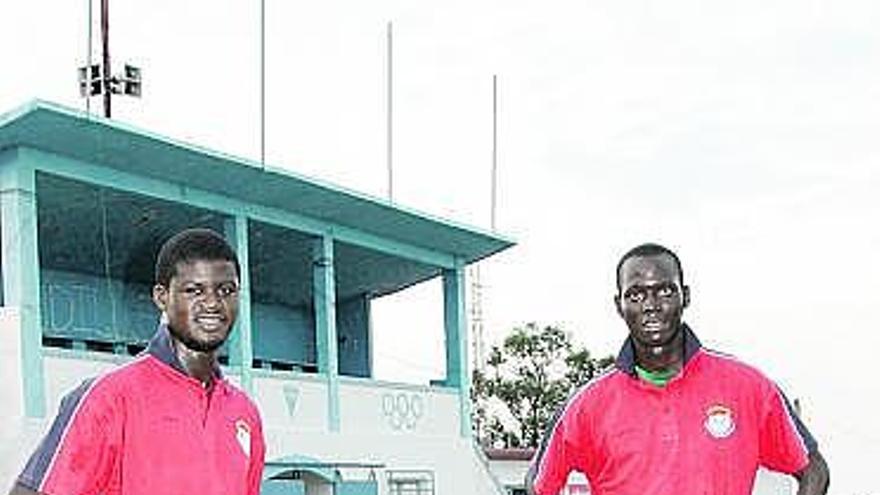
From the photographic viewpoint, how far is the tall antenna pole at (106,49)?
1967cm

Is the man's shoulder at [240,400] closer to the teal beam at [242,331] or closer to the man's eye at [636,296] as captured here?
the man's eye at [636,296]

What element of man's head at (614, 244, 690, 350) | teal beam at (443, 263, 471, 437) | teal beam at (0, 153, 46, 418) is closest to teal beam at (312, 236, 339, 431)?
teal beam at (443, 263, 471, 437)

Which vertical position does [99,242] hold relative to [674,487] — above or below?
above

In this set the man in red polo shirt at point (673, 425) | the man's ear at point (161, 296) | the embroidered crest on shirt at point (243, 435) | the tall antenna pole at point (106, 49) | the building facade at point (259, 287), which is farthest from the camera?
the tall antenna pole at point (106, 49)

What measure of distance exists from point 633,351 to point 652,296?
34 cm

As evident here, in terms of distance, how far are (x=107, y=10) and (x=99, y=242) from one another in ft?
9.41

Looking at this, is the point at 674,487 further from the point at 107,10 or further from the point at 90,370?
the point at 107,10

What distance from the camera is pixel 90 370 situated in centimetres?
1734

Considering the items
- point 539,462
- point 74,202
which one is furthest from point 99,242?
point 539,462

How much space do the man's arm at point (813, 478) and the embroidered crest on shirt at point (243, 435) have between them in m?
1.64

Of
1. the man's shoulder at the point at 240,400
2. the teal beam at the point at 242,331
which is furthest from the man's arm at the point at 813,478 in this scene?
the teal beam at the point at 242,331

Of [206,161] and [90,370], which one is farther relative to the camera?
[206,161]

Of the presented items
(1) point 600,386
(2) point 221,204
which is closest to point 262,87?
(2) point 221,204

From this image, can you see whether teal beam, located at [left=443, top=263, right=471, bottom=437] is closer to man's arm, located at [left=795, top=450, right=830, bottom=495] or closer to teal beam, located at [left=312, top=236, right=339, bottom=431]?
teal beam, located at [left=312, top=236, right=339, bottom=431]
